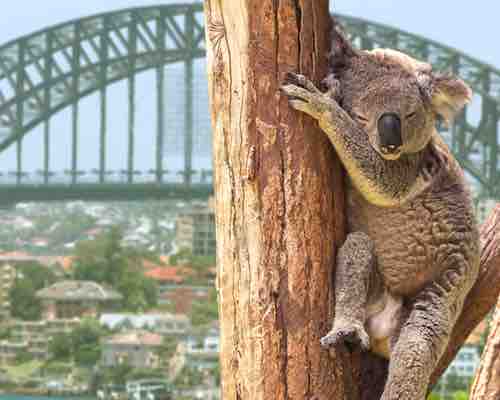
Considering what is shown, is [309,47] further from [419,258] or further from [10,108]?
[10,108]

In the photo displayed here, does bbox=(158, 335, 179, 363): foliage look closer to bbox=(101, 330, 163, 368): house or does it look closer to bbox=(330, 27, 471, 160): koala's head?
bbox=(101, 330, 163, 368): house

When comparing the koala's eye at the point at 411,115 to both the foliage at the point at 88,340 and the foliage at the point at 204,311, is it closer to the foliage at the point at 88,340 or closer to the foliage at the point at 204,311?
the foliage at the point at 204,311

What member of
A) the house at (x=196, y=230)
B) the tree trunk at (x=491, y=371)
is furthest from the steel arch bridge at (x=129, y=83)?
the tree trunk at (x=491, y=371)

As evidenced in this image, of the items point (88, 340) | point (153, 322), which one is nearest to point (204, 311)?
point (153, 322)

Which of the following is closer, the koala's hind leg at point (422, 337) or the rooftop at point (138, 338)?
the koala's hind leg at point (422, 337)

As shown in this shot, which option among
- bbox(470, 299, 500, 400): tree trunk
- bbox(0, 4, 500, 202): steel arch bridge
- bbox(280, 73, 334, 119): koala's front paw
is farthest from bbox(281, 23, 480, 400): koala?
bbox(0, 4, 500, 202): steel arch bridge

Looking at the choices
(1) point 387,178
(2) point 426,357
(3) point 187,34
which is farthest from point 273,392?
(3) point 187,34

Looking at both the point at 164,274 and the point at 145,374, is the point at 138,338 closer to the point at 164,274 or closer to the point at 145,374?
the point at 145,374
